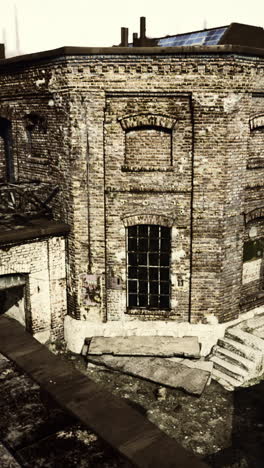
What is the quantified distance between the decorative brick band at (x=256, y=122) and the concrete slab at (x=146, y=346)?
19.2 feet

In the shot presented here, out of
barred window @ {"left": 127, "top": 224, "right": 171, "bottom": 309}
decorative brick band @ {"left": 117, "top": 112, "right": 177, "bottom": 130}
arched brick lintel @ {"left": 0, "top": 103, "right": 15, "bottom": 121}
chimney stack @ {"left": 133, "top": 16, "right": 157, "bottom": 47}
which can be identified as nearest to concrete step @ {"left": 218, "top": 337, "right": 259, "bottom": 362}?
barred window @ {"left": 127, "top": 224, "right": 171, "bottom": 309}

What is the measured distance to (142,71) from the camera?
1026cm

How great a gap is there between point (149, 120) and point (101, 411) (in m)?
7.69

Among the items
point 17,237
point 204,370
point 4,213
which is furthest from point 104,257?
point 204,370

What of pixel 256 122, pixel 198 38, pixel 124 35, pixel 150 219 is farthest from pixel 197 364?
pixel 124 35

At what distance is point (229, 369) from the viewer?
10.8 meters

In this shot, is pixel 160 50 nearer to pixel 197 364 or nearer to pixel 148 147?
pixel 148 147

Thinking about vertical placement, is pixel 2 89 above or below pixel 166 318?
above

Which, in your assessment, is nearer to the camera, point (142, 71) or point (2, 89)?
point (142, 71)

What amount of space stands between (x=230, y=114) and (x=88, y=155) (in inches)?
146

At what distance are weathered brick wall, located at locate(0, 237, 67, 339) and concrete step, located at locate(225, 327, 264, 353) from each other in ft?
15.6

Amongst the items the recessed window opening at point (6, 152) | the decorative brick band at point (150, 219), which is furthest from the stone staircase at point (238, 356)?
the recessed window opening at point (6, 152)

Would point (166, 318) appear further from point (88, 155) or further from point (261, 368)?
point (88, 155)

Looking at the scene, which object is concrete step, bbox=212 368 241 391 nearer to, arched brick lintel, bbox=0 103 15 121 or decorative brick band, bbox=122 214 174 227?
decorative brick band, bbox=122 214 174 227
